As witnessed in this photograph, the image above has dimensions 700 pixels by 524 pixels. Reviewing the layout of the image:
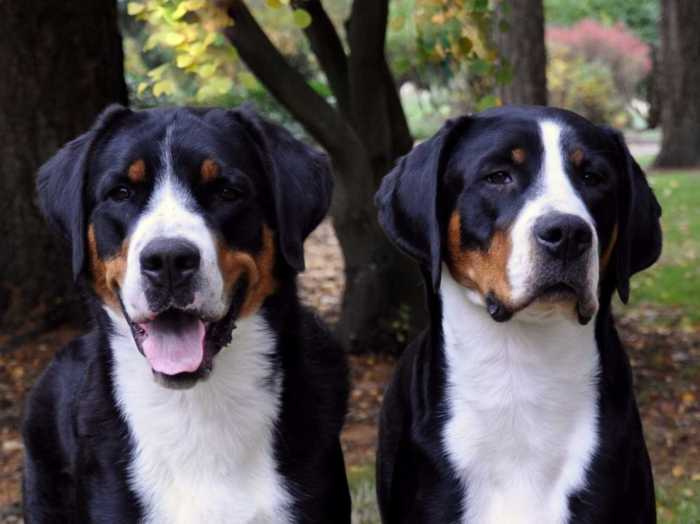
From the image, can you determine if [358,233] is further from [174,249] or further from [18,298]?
[174,249]

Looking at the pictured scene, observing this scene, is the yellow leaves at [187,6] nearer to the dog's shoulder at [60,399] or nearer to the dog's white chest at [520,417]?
the dog's shoulder at [60,399]

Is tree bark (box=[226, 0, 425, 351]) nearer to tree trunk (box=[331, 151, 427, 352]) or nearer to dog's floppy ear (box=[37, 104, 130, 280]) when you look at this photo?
tree trunk (box=[331, 151, 427, 352])

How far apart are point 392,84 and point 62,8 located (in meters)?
2.45

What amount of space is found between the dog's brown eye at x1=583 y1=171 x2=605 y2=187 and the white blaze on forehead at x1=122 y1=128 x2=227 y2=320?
1278 millimetres

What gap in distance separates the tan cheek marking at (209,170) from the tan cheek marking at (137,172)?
0.19 m

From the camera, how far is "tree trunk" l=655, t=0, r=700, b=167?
76.3 ft

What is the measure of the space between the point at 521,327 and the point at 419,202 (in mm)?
563

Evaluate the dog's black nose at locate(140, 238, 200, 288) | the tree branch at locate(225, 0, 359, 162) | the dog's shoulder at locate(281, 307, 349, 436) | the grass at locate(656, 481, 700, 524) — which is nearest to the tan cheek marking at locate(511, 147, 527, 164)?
the dog's shoulder at locate(281, 307, 349, 436)

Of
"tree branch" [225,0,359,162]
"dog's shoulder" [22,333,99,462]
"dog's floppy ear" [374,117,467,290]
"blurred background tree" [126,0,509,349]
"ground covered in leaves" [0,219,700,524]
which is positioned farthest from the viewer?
"tree branch" [225,0,359,162]

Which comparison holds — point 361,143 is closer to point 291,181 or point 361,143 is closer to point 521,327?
point 291,181

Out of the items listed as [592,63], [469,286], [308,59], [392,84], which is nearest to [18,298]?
[392,84]

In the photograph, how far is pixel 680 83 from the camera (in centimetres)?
2384

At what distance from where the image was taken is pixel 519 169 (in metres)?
3.96

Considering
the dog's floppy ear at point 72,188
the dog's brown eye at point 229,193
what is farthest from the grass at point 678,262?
the dog's floppy ear at point 72,188
